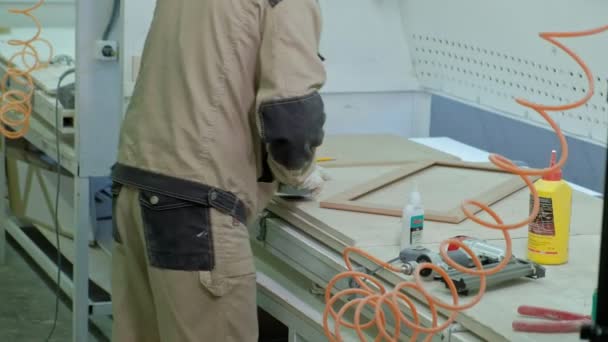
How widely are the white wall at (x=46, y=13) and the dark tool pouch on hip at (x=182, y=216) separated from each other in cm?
115

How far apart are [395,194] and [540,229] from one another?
531 mm

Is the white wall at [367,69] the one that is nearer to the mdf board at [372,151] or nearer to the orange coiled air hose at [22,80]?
the mdf board at [372,151]

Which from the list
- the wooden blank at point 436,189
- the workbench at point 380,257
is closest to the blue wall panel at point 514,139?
the wooden blank at point 436,189

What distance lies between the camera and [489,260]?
162cm

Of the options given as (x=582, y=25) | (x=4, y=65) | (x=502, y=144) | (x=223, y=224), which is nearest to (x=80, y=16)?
(x=4, y=65)

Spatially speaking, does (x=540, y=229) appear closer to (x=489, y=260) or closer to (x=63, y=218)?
(x=489, y=260)

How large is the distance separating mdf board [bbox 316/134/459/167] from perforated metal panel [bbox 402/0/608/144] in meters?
0.21

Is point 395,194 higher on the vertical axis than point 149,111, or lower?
lower

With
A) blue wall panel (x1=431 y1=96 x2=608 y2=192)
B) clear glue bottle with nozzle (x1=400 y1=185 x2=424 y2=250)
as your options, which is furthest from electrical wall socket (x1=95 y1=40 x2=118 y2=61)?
blue wall panel (x1=431 y1=96 x2=608 y2=192)

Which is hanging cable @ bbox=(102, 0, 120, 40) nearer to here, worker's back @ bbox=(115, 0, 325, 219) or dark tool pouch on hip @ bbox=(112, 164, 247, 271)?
worker's back @ bbox=(115, 0, 325, 219)

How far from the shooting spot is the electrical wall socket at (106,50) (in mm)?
2549

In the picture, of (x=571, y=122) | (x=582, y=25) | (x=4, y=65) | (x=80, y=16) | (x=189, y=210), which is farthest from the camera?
(x=4, y=65)

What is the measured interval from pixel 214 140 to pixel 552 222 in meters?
0.64

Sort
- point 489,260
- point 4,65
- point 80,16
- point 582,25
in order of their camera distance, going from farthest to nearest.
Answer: point 4,65, point 80,16, point 582,25, point 489,260
